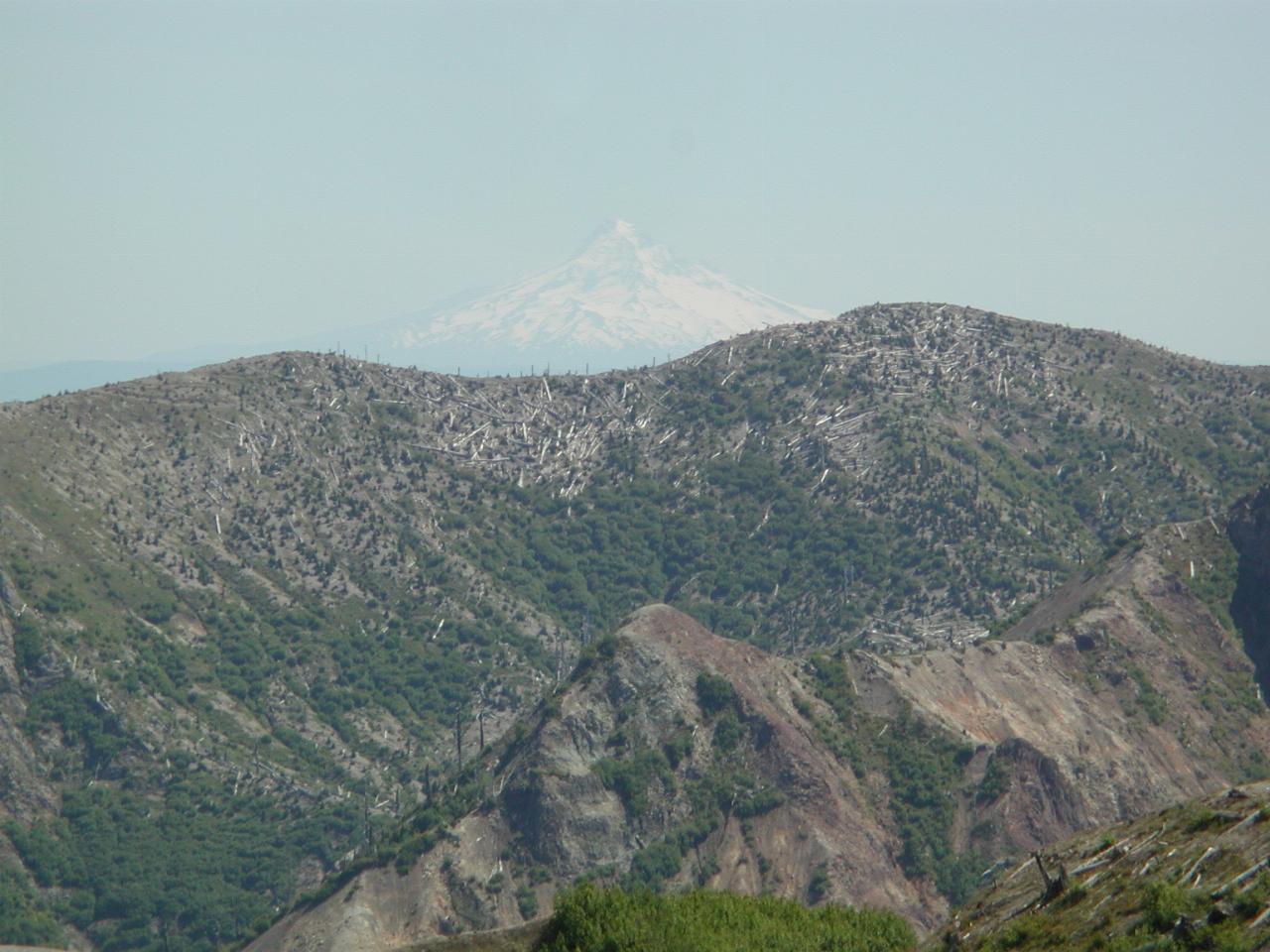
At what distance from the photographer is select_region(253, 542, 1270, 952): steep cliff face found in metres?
82.3

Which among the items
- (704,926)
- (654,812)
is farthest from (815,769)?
(704,926)

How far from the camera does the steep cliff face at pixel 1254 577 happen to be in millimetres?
109562

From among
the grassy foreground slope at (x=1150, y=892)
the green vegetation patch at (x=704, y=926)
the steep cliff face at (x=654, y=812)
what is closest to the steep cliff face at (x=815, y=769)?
the steep cliff face at (x=654, y=812)

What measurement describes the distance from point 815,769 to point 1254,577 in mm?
41268

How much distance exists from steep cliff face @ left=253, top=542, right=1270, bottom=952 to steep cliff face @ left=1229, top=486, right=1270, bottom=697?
5.15 m

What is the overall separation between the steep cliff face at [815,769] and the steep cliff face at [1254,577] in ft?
16.9

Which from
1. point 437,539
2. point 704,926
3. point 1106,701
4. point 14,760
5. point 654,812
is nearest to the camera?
point 704,926

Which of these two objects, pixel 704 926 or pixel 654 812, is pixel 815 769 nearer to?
pixel 654 812

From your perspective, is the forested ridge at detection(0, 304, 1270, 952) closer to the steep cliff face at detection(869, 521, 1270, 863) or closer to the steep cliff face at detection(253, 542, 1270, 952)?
the steep cliff face at detection(869, 521, 1270, 863)

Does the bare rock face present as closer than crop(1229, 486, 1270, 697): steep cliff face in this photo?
No

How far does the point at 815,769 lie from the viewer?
8844 centimetres

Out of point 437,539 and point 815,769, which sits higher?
point 437,539

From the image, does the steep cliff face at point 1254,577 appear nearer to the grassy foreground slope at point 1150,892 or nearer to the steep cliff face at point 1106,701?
the steep cliff face at point 1106,701

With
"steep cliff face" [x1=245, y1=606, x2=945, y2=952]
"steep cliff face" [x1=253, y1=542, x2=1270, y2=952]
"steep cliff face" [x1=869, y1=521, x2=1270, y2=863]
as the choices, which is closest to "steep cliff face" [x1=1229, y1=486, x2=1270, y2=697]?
"steep cliff face" [x1=869, y1=521, x2=1270, y2=863]
